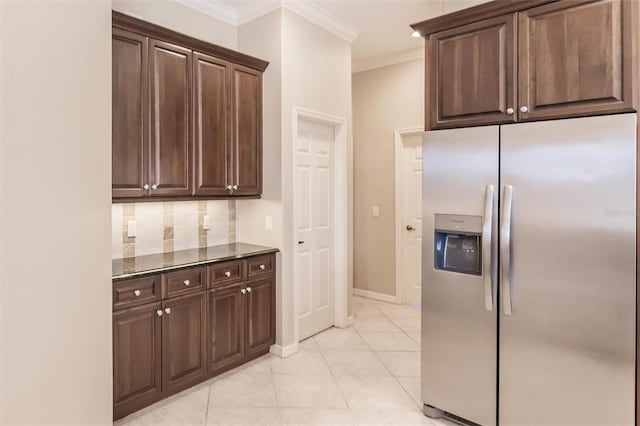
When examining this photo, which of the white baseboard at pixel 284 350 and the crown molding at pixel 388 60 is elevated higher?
the crown molding at pixel 388 60

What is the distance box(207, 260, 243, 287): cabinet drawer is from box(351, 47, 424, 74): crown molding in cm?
331

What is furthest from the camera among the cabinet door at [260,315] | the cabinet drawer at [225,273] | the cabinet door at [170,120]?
the cabinet door at [260,315]

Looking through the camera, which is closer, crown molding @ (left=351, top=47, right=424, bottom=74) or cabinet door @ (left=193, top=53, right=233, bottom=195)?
cabinet door @ (left=193, top=53, right=233, bottom=195)

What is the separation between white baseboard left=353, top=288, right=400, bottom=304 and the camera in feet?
16.7

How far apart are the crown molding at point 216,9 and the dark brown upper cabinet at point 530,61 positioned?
2.00 metres

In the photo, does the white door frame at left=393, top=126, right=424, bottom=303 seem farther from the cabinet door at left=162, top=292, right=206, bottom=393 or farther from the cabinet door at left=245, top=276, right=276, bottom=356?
the cabinet door at left=162, top=292, right=206, bottom=393

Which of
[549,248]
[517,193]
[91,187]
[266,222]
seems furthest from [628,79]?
[266,222]

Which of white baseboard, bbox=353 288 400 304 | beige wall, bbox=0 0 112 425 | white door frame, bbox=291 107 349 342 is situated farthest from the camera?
white baseboard, bbox=353 288 400 304

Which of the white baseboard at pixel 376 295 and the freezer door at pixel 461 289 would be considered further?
the white baseboard at pixel 376 295

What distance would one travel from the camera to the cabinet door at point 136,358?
7.84ft

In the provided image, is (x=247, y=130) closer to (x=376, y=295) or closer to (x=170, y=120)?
(x=170, y=120)

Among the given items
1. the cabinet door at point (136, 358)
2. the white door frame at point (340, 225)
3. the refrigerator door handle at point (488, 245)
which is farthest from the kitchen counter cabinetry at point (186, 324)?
the refrigerator door handle at point (488, 245)

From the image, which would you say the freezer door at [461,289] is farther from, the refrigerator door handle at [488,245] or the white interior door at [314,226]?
the white interior door at [314,226]

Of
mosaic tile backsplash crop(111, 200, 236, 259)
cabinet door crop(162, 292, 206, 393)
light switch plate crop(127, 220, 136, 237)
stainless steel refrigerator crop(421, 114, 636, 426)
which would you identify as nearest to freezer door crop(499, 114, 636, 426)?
stainless steel refrigerator crop(421, 114, 636, 426)
